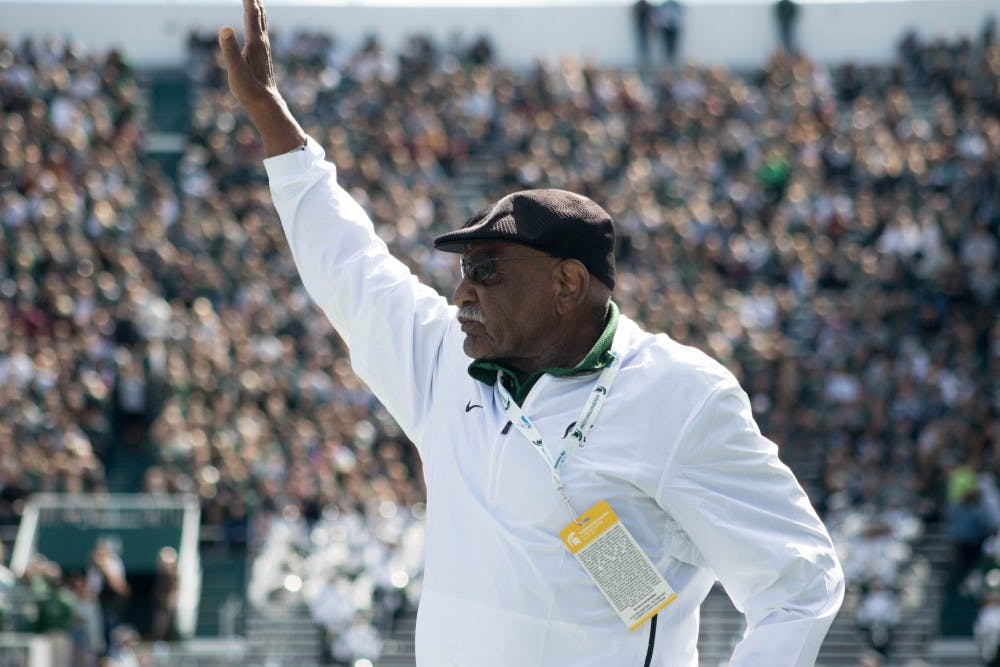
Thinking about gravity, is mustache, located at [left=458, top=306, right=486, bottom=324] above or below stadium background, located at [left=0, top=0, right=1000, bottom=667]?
above

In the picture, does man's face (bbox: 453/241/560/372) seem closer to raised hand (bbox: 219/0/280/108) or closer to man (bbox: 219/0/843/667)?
man (bbox: 219/0/843/667)

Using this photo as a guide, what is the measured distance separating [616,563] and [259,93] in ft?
4.23

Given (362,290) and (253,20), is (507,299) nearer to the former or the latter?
(362,290)

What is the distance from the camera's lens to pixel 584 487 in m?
3.21

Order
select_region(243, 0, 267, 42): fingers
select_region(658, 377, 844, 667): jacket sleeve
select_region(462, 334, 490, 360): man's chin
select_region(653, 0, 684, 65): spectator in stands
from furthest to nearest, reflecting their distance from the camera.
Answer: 1. select_region(653, 0, 684, 65): spectator in stands
2. select_region(243, 0, 267, 42): fingers
3. select_region(462, 334, 490, 360): man's chin
4. select_region(658, 377, 844, 667): jacket sleeve

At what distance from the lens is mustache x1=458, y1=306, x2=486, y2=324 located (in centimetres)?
340

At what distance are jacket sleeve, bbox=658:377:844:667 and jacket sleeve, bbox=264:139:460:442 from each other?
685 millimetres

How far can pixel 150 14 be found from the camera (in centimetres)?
2812

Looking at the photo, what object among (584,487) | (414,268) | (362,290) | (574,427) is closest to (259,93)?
(362,290)

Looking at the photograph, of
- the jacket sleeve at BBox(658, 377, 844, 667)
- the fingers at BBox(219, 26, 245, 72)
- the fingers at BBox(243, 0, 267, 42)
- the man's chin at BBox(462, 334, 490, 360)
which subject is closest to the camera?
the jacket sleeve at BBox(658, 377, 844, 667)

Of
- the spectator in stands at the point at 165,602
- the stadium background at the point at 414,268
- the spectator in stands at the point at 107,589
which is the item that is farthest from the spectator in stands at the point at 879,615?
the spectator in stands at the point at 107,589

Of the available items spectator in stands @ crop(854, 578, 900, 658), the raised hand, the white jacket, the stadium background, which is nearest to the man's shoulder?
the white jacket

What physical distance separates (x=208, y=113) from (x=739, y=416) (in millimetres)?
22504

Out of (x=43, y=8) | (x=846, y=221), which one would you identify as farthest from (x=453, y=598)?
(x=43, y=8)
